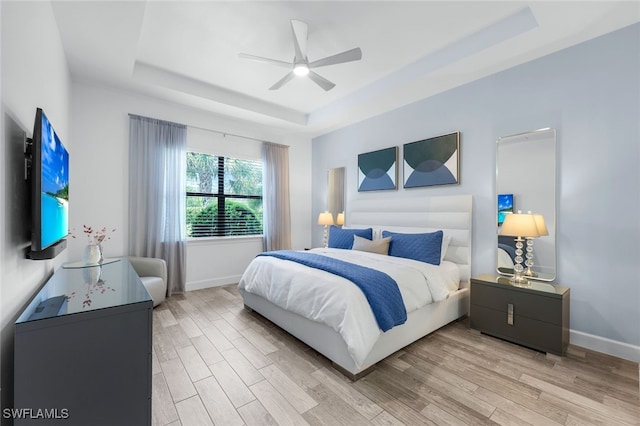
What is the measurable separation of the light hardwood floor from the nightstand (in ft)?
0.35

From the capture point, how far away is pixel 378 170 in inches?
169

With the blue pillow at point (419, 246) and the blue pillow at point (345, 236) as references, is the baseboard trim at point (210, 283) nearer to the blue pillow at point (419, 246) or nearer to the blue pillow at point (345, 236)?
the blue pillow at point (345, 236)

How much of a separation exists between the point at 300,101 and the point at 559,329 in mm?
4023

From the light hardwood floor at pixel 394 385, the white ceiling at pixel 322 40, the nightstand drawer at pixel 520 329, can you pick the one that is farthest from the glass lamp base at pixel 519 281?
the white ceiling at pixel 322 40

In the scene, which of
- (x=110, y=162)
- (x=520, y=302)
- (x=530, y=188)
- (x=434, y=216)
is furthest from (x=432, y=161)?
(x=110, y=162)

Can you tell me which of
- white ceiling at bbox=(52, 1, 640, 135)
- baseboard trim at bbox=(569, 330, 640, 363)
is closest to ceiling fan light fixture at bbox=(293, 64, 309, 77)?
white ceiling at bbox=(52, 1, 640, 135)

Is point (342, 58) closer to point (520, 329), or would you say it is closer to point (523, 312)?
point (523, 312)

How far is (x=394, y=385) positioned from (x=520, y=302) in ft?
4.83

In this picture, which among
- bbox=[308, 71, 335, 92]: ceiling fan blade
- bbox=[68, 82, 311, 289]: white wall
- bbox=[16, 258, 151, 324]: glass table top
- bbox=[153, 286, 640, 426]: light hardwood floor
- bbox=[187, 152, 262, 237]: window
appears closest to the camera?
bbox=[16, 258, 151, 324]: glass table top

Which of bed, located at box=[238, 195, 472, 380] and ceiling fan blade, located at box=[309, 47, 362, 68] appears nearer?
bed, located at box=[238, 195, 472, 380]

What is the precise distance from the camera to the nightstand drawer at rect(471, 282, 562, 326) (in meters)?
2.31

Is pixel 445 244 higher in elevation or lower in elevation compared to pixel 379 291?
higher

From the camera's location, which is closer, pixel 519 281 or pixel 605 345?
pixel 605 345

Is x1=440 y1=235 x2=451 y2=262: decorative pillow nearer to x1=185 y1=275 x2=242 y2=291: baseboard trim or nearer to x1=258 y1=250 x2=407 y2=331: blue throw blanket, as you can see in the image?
x1=258 y1=250 x2=407 y2=331: blue throw blanket
